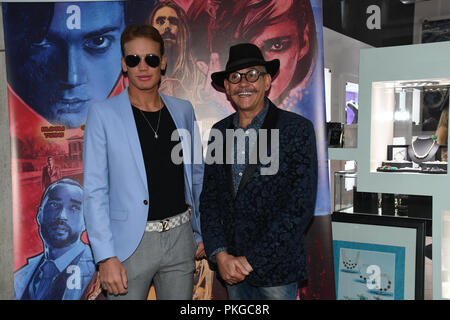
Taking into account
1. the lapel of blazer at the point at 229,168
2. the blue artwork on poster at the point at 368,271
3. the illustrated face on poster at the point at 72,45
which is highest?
the illustrated face on poster at the point at 72,45

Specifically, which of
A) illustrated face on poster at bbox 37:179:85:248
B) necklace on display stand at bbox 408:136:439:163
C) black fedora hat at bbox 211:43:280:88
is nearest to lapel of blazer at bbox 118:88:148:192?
black fedora hat at bbox 211:43:280:88

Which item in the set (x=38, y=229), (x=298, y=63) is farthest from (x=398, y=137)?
(x=38, y=229)

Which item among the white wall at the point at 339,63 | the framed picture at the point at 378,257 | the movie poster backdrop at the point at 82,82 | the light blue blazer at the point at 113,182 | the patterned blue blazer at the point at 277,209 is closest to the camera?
the patterned blue blazer at the point at 277,209

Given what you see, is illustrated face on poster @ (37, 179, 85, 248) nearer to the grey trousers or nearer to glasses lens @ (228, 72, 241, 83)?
the grey trousers

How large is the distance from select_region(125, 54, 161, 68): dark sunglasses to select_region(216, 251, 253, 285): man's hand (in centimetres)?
113

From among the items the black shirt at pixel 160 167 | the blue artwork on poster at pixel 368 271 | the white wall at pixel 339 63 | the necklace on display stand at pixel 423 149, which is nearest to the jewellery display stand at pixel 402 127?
the necklace on display stand at pixel 423 149

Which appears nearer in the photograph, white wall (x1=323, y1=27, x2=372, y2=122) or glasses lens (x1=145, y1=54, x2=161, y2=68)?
glasses lens (x1=145, y1=54, x2=161, y2=68)

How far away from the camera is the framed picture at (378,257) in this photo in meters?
3.06

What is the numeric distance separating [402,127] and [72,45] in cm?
273

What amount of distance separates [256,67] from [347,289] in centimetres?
218

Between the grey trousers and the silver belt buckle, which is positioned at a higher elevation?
the silver belt buckle

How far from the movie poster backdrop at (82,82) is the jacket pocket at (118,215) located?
3.05ft

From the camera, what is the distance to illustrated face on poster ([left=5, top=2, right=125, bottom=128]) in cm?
285

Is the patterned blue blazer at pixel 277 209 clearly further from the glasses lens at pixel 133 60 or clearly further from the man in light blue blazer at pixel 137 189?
the glasses lens at pixel 133 60
